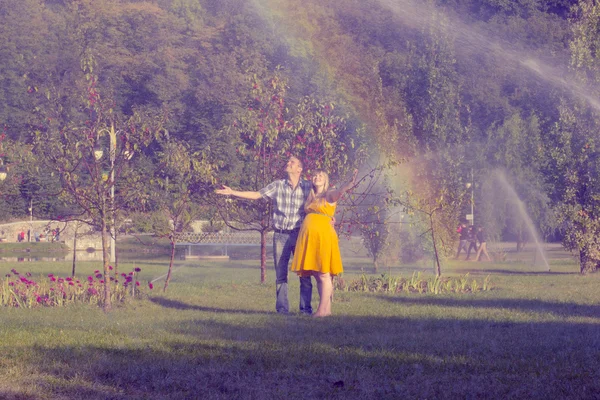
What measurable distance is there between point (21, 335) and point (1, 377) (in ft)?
7.23

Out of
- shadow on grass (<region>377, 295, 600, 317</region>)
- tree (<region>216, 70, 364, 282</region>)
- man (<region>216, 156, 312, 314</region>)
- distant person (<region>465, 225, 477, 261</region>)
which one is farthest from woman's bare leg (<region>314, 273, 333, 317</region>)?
distant person (<region>465, 225, 477, 261</region>)

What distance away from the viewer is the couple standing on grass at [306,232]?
942 cm

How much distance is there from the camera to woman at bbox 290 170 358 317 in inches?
370

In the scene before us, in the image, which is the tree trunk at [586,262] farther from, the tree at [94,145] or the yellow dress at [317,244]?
the tree at [94,145]

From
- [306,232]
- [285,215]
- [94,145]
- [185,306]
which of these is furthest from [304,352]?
[94,145]

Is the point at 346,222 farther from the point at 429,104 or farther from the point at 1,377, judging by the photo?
the point at 429,104

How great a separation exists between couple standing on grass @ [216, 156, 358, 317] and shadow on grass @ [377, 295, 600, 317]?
234 cm

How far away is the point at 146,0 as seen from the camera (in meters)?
69.8

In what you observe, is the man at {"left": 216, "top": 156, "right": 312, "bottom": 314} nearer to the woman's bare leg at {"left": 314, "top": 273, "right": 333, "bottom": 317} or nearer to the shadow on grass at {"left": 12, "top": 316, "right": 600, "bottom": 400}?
the woman's bare leg at {"left": 314, "top": 273, "right": 333, "bottom": 317}

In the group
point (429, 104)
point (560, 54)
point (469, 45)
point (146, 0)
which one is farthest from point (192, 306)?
point (146, 0)

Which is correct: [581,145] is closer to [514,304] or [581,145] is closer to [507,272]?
[507,272]

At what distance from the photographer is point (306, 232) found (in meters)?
9.48

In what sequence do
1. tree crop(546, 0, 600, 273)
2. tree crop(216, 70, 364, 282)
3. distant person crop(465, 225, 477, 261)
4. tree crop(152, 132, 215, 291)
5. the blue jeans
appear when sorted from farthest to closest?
distant person crop(465, 225, 477, 261) < tree crop(546, 0, 600, 273) < tree crop(216, 70, 364, 282) < tree crop(152, 132, 215, 291) < the blue jeans

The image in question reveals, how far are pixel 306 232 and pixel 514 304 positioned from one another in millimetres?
3747
